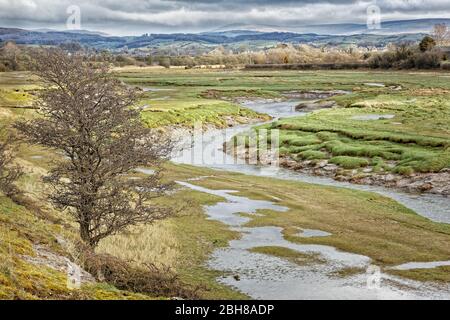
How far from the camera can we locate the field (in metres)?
16.4

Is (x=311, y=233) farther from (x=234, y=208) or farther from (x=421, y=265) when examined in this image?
(x=234, y=208)

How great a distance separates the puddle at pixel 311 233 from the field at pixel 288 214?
0.46m

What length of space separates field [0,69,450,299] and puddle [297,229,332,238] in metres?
0.46

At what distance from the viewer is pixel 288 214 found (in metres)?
34.7

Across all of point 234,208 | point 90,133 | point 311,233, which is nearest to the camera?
point 90,133

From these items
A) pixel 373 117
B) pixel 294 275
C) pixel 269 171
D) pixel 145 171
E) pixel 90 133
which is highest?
pixel 90 133

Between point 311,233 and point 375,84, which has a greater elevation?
point 375,84

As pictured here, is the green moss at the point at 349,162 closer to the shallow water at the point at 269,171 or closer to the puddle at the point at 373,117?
the shallow water at the point at 269,171

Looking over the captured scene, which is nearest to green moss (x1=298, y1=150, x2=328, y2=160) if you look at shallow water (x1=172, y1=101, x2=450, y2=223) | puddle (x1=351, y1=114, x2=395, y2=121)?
Result: shallow water (x1=172, y1=101, x2=450, y2=223)

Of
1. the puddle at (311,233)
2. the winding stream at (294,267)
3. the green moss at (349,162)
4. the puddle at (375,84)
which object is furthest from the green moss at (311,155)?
the puddle at (375,84)

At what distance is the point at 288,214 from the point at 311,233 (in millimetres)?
4403

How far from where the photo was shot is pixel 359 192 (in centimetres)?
4222

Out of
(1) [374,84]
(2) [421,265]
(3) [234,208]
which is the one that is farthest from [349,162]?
(1) [374,84]
